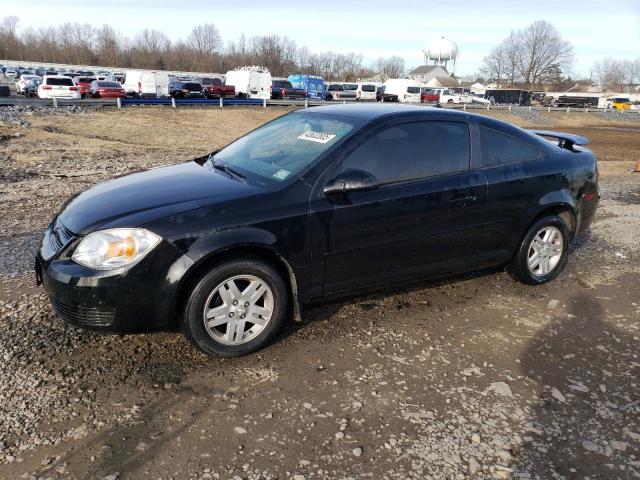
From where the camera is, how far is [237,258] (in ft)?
11.0

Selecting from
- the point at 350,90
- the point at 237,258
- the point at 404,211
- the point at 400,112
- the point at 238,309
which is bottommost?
the point at 238,309

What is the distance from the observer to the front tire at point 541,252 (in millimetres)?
4742

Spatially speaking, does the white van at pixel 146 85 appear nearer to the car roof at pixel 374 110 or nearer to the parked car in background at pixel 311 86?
the parked car in background at pixel 311 86

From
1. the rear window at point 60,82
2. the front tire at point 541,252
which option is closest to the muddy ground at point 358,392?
the front tire at point 541,252

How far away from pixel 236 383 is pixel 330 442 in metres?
0.78

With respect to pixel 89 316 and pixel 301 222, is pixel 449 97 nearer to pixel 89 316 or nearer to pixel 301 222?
pixel 301 222

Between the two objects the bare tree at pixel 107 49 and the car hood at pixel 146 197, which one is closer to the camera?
the car hood at pixel 146 197

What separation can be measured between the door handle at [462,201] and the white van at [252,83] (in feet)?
129

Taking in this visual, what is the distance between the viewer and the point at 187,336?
3.31 meters

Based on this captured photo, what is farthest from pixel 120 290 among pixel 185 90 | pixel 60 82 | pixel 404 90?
pixel 404 90

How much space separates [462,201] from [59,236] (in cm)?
304

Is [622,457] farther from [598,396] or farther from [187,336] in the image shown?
[187,336]

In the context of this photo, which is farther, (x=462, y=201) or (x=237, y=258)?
(x=462, y=201)

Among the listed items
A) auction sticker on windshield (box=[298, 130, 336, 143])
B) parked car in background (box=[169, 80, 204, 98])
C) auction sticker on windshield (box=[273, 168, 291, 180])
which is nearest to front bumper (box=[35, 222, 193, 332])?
auction sticker on windshield (box=[273, 168, 291, 180])
